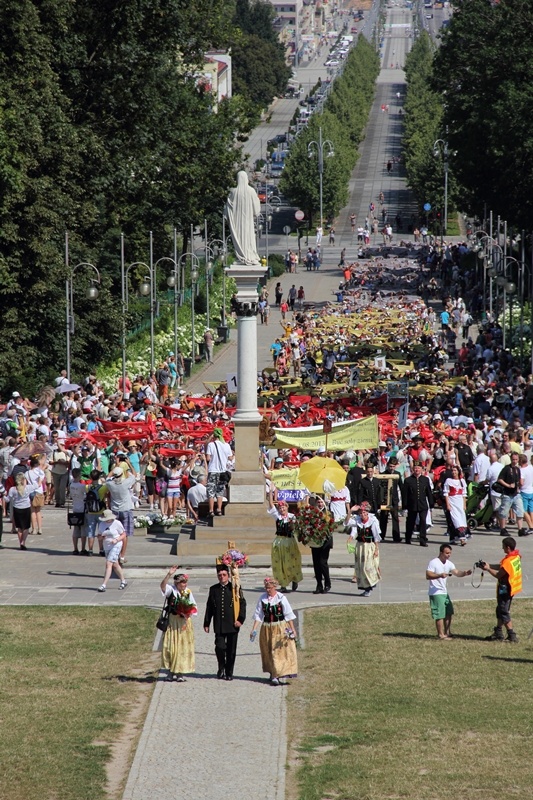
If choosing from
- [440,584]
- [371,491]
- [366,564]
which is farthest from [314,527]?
[371,491]

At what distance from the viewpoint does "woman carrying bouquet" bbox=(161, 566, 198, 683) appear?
21.0 meters

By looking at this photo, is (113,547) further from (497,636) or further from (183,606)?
(497,636)

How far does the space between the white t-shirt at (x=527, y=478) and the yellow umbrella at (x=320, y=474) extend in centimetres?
347

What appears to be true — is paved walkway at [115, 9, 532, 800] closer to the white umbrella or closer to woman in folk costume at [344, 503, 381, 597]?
woman in folk costume at [344, 503, 381, 597]

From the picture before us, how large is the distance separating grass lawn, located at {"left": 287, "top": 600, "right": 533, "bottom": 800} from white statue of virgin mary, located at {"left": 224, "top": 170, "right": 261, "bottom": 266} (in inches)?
314

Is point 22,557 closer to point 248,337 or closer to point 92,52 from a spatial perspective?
point 248,337

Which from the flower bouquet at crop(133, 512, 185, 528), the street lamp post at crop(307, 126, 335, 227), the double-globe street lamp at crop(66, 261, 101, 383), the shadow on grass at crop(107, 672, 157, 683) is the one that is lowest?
the flower bouquet at crop(133, 512, 185, 528)

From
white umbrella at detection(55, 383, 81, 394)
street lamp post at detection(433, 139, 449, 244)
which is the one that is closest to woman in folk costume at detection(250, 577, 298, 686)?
white umbrella at detection(55, 383, 81, 394)

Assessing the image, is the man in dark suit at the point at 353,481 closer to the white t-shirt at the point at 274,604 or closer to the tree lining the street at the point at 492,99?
the white t-shirt at the point at 274,604

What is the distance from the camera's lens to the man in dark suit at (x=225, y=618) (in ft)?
69.7

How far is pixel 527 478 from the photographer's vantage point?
31109 millimetres

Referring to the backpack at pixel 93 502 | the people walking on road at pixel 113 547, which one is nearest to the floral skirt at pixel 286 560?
the people walking on road at pixel 113 547

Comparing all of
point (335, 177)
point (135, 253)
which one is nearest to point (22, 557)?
point (135, 253)

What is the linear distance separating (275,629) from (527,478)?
11.2 meters
